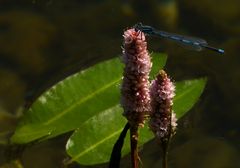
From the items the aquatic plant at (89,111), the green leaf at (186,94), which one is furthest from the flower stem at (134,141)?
the green leaf at (186,94)

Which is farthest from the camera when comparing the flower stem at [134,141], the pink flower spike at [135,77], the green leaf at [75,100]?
the green leaf at [75,100]

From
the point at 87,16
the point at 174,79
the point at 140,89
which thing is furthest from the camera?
the point at 87,16

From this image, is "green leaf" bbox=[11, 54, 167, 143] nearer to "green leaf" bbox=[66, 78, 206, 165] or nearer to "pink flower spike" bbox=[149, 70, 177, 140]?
"green leaf" bbox=[66, 78, 206, 165]

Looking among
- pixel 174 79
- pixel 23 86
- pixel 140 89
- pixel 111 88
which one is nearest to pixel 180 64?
pixel 174 79

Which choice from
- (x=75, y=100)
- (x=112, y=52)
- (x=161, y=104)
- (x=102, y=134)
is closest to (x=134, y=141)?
(x=161, y=104)

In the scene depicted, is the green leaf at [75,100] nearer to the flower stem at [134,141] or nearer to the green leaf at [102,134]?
the green leaf at [102,134]

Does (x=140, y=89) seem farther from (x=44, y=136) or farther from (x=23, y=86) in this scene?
(x=23, y=86)

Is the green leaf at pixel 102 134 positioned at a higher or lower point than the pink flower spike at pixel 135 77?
lower
